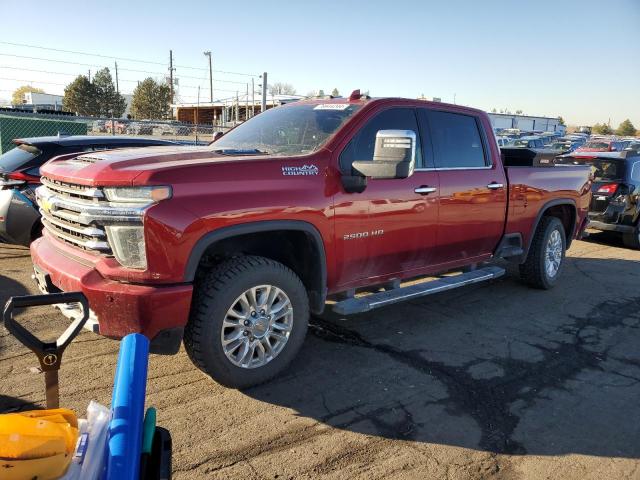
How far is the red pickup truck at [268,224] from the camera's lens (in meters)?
3.22

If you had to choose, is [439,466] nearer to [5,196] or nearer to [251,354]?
[251,354]

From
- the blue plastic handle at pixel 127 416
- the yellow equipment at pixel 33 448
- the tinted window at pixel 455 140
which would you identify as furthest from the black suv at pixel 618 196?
the yellow equipment at pixel 33 448

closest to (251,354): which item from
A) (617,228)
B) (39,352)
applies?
(39,352)

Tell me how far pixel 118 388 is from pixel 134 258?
1635 mm

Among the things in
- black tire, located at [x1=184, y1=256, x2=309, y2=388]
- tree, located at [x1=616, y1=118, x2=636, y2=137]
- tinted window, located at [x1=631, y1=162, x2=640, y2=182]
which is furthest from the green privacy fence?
tree, located at [x1=616, y1=118, x2=636, y2=137]

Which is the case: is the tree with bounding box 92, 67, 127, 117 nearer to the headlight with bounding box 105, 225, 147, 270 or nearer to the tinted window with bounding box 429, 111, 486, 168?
the tinted window with bounding box 429, 111, 486, 168

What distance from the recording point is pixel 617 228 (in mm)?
9766

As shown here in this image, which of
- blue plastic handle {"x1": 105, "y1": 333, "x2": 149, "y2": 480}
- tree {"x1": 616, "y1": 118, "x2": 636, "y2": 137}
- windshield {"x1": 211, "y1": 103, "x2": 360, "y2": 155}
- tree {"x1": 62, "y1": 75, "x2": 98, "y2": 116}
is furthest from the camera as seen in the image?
tree {"x1": 616, "y1": 118, "x2": 636, "y2": 137}

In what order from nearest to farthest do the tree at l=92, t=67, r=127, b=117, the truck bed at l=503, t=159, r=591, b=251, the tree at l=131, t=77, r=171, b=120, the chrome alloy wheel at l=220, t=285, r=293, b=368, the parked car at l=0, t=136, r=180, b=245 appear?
the chrome alloy wheel at l=220, t=285, r=293, b=368
the truck bed at l=503, t=159, r=591, b=251
the parked car at l=0, t=136, r=180, b=245
the tree at l=92, t=67, r=127, b=117
the tree at l=131, t=77, r=171, b=120

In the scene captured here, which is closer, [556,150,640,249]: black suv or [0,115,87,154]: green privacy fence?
[556,150,640,249]: black suv

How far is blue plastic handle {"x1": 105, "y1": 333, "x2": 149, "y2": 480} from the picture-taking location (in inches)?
59.7

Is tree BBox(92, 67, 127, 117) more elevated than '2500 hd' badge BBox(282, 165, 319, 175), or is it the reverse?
tree BBox(92, 67, 127, 117)

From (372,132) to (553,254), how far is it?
362 cm

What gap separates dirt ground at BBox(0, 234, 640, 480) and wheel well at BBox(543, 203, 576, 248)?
5.91 ft
